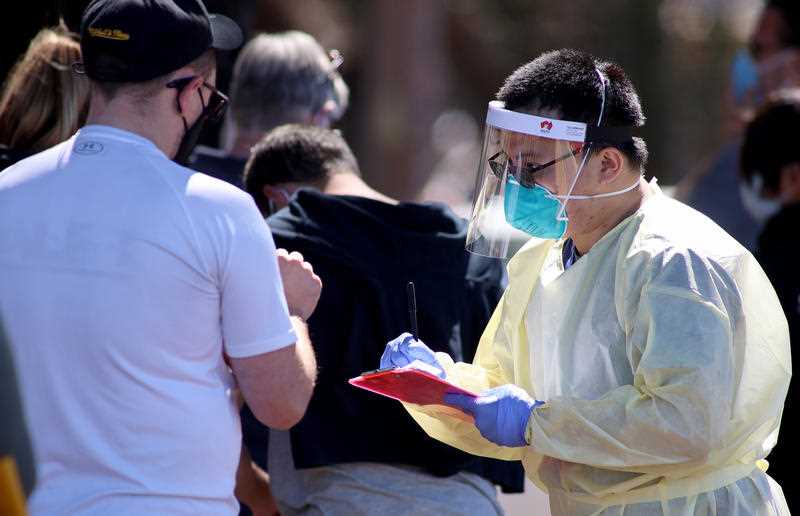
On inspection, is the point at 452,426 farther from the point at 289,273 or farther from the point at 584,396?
the point at 289,273

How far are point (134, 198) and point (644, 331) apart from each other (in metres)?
0.99

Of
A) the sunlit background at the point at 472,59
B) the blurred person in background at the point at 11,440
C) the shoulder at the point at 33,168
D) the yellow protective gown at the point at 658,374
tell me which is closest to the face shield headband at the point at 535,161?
the yellow protective gown at the point at 658,374

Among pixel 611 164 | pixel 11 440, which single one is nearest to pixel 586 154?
pixel 611 164

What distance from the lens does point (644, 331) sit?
228 centimetres

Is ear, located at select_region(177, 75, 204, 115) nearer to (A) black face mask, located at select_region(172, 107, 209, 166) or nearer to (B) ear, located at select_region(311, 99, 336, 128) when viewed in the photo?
(A) black face mask, located at select_region(172, 107, 209, 166)

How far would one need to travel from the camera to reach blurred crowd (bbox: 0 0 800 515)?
201 cm

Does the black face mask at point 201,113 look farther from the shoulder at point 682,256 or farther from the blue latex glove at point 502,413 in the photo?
the shoulder at point 682,256

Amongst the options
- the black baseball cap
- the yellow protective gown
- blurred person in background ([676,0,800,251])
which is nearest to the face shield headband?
the yellow protective gown

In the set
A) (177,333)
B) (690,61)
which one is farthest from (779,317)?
(690,61)

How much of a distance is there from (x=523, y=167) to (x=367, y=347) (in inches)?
29.1

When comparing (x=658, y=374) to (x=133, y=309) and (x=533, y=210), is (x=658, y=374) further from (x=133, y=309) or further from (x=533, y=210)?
(x=133, y=309)

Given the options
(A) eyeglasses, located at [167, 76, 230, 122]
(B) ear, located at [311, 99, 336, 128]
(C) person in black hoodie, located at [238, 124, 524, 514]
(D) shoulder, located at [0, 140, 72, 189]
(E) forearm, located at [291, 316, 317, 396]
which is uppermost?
(A) eyeglasses, located at [167, 76, 230, 122]

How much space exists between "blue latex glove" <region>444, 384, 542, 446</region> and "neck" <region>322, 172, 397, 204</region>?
920mm

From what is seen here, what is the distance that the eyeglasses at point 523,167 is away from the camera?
2558 millimetres
